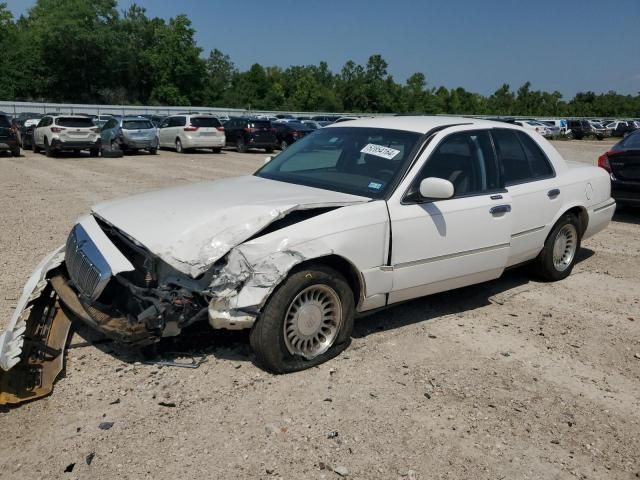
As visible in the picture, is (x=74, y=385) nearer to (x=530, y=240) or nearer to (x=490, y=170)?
(x=490, y=170)

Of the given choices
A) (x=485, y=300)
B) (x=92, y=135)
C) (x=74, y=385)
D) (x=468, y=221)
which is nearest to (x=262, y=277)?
(x=74, y=385)

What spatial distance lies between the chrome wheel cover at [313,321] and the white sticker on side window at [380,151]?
1.28 meters

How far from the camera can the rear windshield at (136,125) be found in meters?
22.2

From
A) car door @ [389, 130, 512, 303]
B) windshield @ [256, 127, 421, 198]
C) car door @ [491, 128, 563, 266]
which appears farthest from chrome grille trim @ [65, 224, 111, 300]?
car door @ [491, 128, 563, 266]

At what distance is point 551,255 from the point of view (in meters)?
5.78

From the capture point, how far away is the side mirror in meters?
4.13

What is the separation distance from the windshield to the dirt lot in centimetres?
120

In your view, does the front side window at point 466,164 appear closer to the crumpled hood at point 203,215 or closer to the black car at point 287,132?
the crumpled hood at point 203,215

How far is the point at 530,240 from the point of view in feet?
17.6

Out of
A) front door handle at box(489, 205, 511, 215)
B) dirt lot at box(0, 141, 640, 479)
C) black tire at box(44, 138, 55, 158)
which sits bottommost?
black tire at box(44, 138, 55, 158)

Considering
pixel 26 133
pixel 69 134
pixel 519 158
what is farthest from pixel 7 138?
pixel 519 158

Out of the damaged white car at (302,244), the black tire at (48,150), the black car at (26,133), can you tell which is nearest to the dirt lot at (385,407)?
the damaged white car at (302,244)

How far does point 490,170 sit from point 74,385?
3631 mm

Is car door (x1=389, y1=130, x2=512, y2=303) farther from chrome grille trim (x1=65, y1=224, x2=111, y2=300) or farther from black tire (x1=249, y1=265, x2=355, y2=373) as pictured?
chrome grille trim (x1=65, y1=224, x2=111, y2=300)
